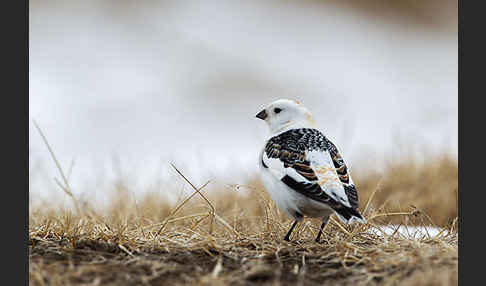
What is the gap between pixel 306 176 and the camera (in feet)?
9.66

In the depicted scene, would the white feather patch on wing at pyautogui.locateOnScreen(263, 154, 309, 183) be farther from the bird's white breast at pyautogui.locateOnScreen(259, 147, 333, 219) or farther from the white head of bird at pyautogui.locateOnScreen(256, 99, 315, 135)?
the white head of bird at pyautogui.locateOnScreen(256, 99, 315, 135)

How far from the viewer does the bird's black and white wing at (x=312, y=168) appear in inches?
112

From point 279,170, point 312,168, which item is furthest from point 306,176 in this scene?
point 279,170

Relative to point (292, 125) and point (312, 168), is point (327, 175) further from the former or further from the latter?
point (292, 125)

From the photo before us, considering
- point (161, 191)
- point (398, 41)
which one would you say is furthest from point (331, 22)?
point (161, 191)

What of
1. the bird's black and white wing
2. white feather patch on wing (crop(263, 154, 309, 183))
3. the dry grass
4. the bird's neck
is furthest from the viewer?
the bird's neck

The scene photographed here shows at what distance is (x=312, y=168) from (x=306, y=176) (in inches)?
2.7

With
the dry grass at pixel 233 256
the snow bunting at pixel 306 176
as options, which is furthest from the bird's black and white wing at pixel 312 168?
the dry grass at pixel 233 256

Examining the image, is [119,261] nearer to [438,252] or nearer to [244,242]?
[244,242]

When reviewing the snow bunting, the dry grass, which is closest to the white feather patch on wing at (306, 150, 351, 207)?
the snow bunting

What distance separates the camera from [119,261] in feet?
8.91

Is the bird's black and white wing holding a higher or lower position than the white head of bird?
lower

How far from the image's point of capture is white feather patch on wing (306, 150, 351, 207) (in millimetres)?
2859

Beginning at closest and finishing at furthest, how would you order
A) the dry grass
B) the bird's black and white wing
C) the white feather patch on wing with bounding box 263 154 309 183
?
the dry grass, the bird's black and white wing, the white feather patch on wing with bounding box 263 154 309 183
